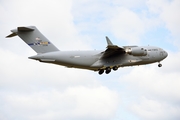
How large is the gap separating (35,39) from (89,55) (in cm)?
372

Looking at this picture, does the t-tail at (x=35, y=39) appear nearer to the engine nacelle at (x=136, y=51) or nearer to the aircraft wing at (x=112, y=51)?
the aircraft wing at (x=112, y=51)

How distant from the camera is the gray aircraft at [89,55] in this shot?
26.5m

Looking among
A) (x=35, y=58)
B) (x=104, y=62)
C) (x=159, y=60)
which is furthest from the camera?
(x=159, y=60)

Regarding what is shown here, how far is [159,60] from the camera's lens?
1189 inches

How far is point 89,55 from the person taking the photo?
90.7ft

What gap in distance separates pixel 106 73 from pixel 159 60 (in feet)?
14.0

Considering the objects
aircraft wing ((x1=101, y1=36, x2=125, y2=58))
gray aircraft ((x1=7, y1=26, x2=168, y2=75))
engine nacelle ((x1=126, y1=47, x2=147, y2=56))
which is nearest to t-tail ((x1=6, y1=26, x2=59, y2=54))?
gray aircraft ((x1=7, y1=26, x2=168, y2=75))

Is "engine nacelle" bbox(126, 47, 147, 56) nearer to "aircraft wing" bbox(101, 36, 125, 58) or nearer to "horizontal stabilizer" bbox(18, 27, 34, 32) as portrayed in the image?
"aircraft wing" bbox(101, 36, 125, 58)

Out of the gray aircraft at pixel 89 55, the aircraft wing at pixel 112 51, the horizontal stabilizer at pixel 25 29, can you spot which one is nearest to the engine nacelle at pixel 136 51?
the gray aircraft at pixel 89 55

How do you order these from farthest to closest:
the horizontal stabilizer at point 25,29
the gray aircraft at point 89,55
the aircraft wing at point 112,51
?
the aircraft wing at point 112,51
the gray aircraft at point 89,55
the horizontal stabilizer at point 25,29

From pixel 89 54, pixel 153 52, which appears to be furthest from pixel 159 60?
pixel 89 54

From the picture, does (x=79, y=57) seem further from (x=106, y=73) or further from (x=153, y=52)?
(x=153, y=52)

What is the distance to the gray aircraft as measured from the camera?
26453 mm

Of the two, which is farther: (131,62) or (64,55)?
(131,62)
